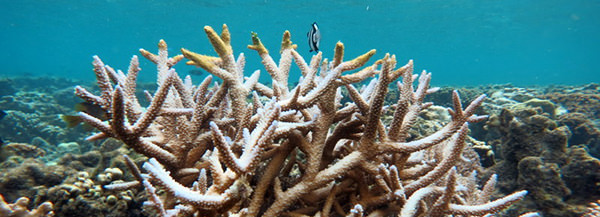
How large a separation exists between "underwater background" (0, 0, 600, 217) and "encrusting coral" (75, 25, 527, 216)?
116 centimetres

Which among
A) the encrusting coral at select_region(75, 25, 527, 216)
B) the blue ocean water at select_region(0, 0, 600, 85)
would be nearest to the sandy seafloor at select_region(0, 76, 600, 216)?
the encrusting coral at select_region(75, 25, 527, 216)

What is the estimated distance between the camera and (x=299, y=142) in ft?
6.55

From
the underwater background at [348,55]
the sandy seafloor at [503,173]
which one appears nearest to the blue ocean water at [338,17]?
the underwater background at [348,55]

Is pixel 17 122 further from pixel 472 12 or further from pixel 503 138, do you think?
pixel 472 12

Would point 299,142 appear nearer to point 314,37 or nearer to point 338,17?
point 314,37

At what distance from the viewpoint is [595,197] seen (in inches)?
136

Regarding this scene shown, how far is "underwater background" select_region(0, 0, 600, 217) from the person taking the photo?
3518 millimetres

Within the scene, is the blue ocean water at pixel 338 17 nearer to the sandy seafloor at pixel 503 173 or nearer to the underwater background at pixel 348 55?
the underwater background at pixel 348 55

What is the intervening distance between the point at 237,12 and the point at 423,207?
160 feet

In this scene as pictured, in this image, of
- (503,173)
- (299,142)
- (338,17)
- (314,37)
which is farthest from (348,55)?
(299,142)

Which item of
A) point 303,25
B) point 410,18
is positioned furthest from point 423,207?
point 303,25

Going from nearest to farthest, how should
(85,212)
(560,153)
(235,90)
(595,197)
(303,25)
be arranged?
(235,90) < (85,212) < (595,197) < (560,153) < (303,25)

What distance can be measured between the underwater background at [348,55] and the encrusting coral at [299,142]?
116 centimetres

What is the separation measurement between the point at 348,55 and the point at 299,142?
385ft
